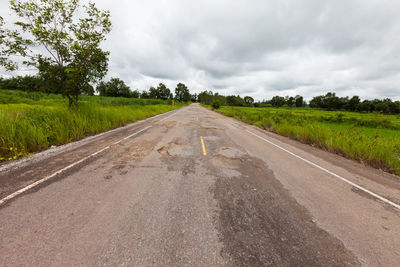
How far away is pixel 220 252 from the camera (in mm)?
1610

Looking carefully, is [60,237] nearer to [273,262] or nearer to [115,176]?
[115,176]

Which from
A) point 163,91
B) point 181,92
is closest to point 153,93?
point 163,91

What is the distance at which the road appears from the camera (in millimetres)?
1579

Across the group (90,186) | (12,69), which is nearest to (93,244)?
(90,186)

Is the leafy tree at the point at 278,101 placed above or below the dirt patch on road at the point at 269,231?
above

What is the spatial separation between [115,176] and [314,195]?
4311mm

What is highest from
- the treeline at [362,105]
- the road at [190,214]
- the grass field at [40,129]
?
the treeline at [362,105]

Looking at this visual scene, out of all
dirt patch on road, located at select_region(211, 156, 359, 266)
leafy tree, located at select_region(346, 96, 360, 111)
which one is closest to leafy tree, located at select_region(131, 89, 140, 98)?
dirt patch on road, located at select_region(211, 156, 359, 266)

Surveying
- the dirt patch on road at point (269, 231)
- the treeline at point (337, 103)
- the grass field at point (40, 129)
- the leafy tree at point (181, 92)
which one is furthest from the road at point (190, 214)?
the leafy tree at point (181, 92)

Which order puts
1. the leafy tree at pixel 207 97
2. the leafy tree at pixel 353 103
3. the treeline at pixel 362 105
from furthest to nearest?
1. the leafy tree at pixel 207 97
2. the leafy tree at pixel 353 103
3. the treeline at pixel 362 105

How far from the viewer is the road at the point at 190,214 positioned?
62.2 inches

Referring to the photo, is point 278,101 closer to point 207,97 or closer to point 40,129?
point 207,97

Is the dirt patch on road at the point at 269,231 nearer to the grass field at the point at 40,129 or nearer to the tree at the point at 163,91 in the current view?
the grass field at the point at 40,129

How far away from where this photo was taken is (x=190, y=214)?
218cm
